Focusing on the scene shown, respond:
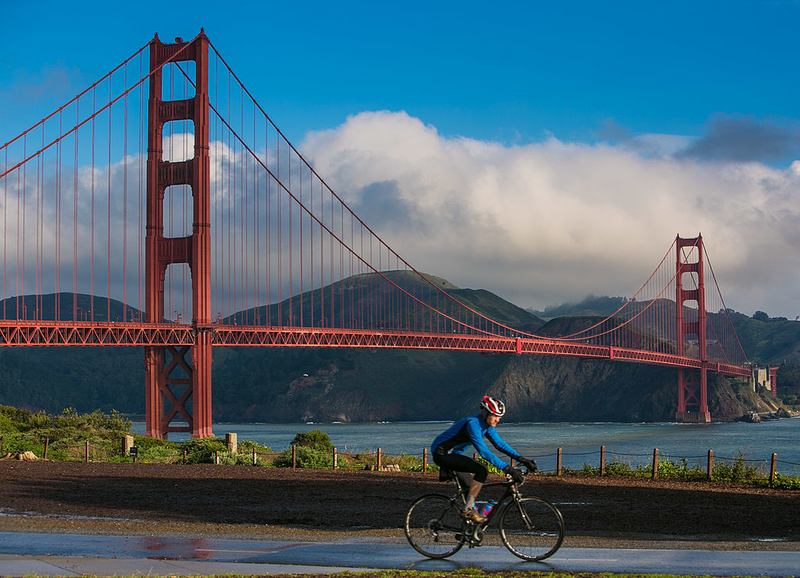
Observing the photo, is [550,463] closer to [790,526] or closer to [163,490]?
[163,490]

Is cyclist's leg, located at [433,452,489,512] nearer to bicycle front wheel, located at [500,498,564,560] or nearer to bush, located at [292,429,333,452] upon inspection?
bicycle front wheel, located at [500,498,564,560]

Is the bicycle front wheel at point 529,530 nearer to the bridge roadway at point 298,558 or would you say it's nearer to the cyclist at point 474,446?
the bridge roadway at point 298,558

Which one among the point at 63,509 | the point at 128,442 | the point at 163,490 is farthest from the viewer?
the point at 128,442

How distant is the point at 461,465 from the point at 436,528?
2.55ft

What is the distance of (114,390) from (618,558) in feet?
565

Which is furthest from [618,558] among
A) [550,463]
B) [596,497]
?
[550,463]

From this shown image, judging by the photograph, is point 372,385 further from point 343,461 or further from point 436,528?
point 436,528

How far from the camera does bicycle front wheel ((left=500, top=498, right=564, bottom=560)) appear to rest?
10672 mm

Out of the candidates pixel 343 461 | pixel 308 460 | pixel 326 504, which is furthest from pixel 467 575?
pixel 343 461

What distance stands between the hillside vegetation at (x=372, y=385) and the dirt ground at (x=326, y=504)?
129 meters

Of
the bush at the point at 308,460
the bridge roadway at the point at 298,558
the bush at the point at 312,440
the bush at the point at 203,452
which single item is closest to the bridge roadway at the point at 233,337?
the bush at the point at 312,440

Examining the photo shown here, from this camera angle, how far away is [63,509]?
16.5 meters

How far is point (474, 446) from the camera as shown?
35.0 ft

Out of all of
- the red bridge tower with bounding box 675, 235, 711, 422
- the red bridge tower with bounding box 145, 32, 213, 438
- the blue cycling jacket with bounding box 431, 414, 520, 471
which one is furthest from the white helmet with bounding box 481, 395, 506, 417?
the red bridge tower with bounding box 675, 235, 711, 422
